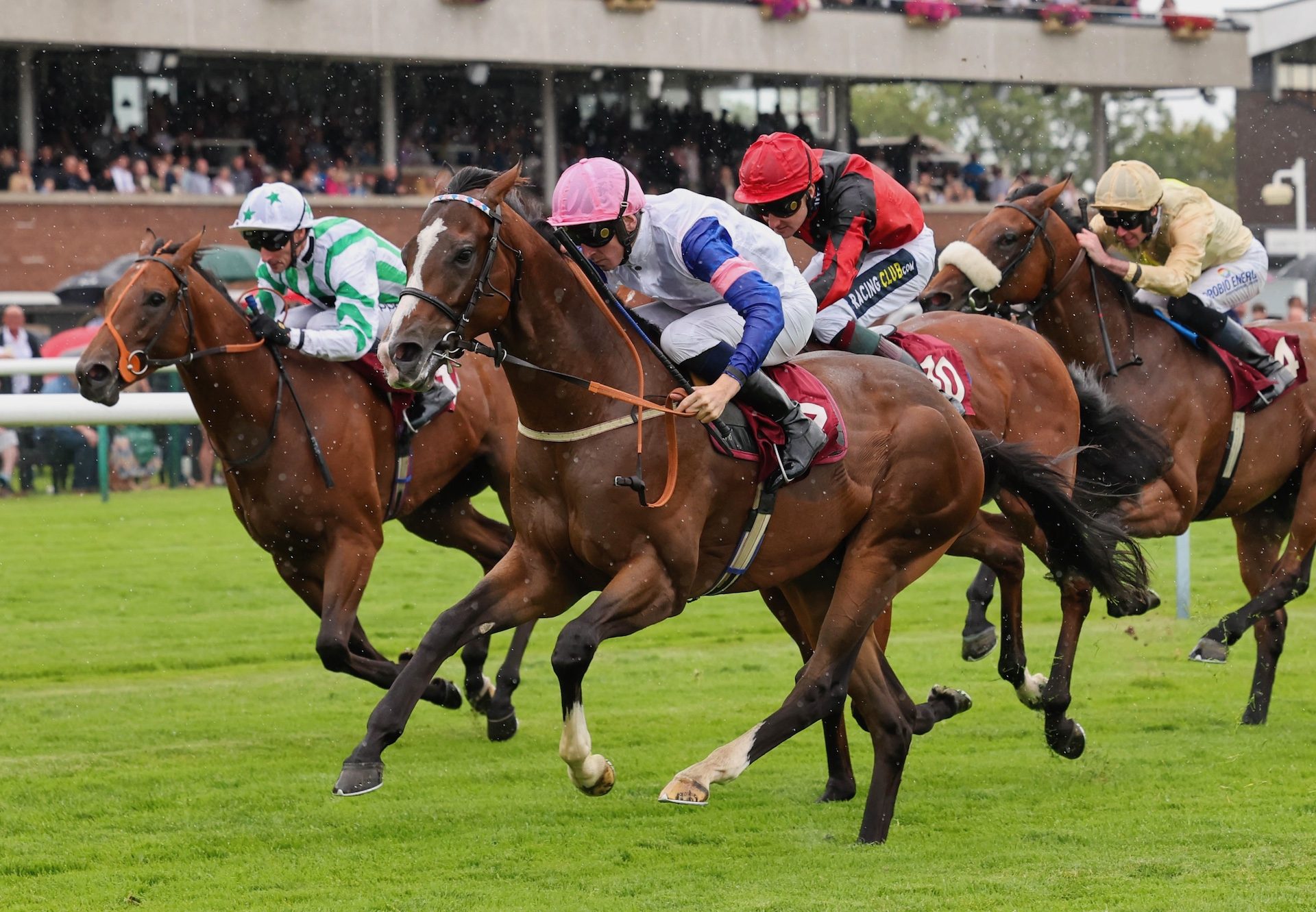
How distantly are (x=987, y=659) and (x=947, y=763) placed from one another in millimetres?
2339

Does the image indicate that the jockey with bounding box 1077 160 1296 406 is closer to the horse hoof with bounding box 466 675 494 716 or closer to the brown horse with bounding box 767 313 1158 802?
the brown horse with bounding box 767 313 1158 802

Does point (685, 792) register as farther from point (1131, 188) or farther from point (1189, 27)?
point (1189, 27)

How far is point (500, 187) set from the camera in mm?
4188

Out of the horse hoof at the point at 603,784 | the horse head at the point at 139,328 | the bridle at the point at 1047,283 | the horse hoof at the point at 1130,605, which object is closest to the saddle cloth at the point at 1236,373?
the bridle at the point at 1047,283

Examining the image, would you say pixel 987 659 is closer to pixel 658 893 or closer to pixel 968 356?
pixel 968 356

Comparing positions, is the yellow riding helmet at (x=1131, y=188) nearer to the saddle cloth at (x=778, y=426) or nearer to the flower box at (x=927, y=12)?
the saddle cloth at (x=778, y=426)

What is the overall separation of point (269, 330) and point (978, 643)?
10.5 feet

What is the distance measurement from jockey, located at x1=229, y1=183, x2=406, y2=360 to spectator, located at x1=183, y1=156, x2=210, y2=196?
14.0m

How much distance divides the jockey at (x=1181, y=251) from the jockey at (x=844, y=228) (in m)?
1.00

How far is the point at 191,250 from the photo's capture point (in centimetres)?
602

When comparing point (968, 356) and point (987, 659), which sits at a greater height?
point (968, 356)

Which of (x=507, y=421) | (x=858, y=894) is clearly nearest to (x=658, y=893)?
(x=858, y=894)

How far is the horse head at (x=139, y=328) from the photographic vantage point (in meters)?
5.73

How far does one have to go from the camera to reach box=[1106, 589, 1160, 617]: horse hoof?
5.54 m
